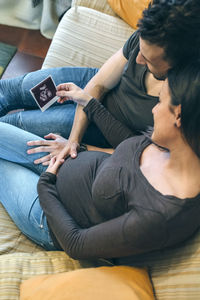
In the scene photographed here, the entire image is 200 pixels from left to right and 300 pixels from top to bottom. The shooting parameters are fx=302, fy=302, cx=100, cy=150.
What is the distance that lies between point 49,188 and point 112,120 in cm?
40

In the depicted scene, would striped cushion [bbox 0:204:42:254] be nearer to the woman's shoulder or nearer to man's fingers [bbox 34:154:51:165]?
man's fingers [bbox 34:154:51:165]

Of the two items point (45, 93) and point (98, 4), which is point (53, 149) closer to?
point (45, 93)

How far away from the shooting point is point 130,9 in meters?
1.70

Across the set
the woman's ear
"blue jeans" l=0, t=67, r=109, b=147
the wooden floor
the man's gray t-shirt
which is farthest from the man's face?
the wooden floor

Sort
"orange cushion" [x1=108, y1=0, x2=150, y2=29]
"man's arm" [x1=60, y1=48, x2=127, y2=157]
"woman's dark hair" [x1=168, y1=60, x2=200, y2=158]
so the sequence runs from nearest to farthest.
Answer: "woman's dark hair" [x1=168, y1=60, x2=200, y2=158], "man's arm" [x1=60, y1=48, x2=127, y2=157], "orange cushion" [x1=108, y1=0, x2=150, y2=29]

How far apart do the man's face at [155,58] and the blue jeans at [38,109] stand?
1.58 feet

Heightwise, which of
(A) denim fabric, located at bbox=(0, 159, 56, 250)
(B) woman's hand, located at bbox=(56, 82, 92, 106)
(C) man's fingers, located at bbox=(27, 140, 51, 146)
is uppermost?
(B) woman's hand, located at bbox=(56, 82, 92, 106)

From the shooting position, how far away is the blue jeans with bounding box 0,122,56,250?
1143mm

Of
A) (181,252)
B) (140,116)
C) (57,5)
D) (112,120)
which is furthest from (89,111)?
(57,5)

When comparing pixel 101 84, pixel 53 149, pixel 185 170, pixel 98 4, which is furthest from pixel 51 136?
pixel 98 4

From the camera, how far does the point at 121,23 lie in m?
1.78

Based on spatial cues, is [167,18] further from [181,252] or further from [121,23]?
[121,23]

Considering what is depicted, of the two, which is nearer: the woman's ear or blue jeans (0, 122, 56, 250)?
the woman's ear

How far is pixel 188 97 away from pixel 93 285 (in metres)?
0.60
